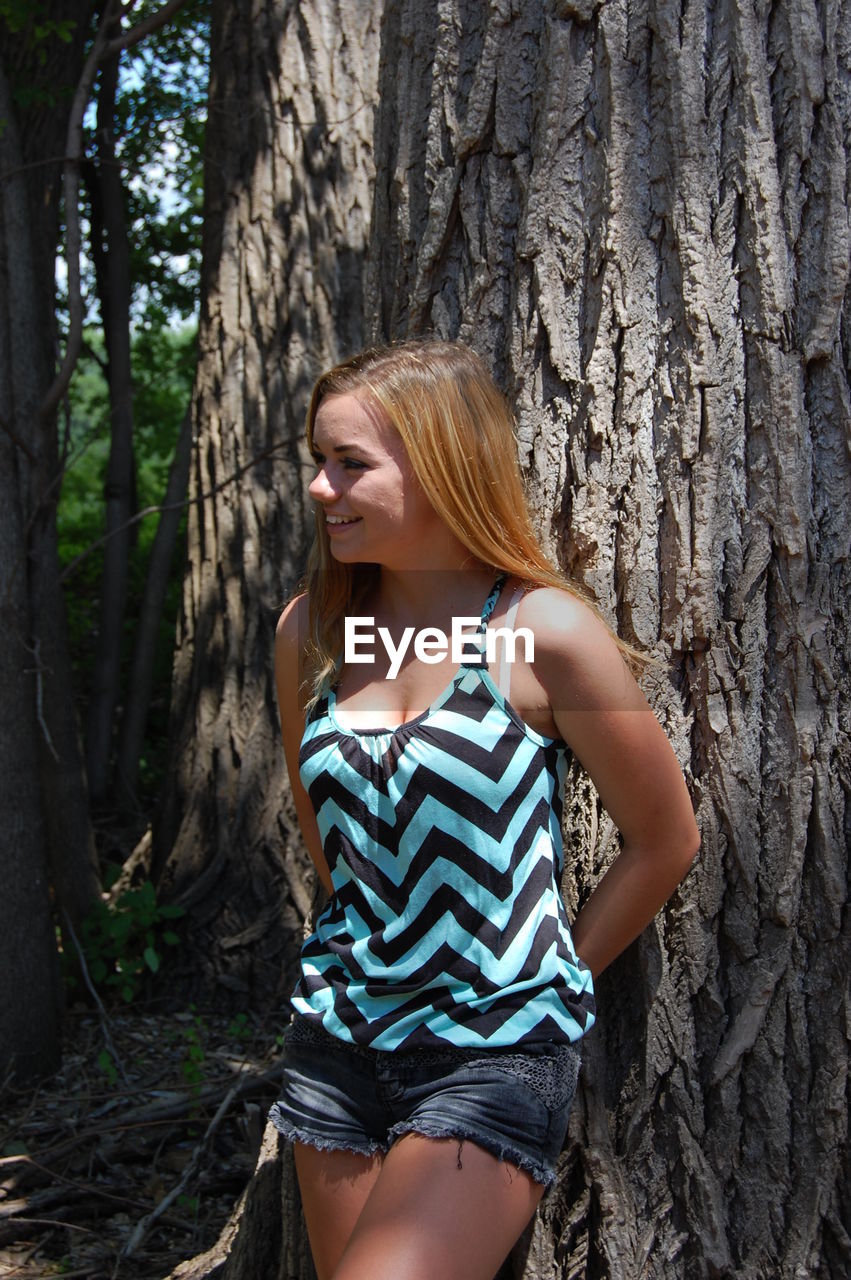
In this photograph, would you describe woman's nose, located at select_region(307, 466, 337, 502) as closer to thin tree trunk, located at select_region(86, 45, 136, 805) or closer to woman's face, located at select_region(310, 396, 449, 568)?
woman's face, located at select_region(310, 396, 449, 568)

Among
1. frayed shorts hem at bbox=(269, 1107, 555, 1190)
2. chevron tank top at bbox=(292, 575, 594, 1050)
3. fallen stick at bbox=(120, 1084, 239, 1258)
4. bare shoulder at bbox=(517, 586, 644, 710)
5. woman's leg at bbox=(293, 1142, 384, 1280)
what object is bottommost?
fallen stick at bbox=(120, 1084, 239, 1258)

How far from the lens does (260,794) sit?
184 inches

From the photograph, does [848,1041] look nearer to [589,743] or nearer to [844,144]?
[589,743]

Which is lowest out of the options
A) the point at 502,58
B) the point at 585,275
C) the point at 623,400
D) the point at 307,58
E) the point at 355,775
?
the point at 355,775

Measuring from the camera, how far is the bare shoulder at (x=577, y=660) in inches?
77.7

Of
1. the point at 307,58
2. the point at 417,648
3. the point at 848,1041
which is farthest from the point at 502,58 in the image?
the point at 307,58

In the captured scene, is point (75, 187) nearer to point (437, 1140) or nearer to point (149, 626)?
point (149, 626)

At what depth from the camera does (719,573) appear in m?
2.28

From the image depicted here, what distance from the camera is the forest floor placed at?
10.5 feet

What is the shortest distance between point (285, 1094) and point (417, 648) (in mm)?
809

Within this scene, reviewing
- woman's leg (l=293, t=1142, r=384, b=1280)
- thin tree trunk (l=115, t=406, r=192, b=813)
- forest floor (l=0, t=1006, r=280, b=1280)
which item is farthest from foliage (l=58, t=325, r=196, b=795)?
woman's leg (l=293, t=1142, r=384, b=1280)

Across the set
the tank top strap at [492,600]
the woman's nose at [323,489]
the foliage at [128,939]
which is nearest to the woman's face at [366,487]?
the woman's nose at [323,489]

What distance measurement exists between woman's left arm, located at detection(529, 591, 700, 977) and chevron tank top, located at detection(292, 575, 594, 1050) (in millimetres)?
96

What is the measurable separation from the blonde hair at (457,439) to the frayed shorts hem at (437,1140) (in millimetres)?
746
